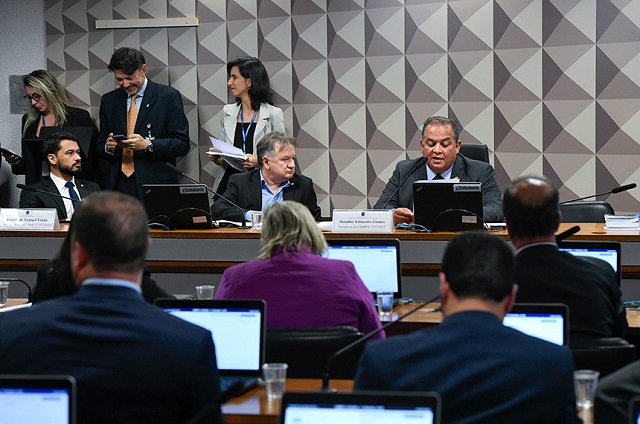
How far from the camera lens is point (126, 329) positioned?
218 cm

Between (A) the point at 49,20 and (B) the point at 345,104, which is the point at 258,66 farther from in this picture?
(A) the point at 49,20

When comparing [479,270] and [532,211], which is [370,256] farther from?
[479,270]

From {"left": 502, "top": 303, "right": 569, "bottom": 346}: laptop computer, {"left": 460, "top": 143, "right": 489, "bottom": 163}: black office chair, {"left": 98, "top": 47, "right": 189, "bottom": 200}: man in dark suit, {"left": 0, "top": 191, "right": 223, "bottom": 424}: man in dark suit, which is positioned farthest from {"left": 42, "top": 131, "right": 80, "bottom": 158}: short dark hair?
{"left": 0, "top": 191, "right": 223, "bottom": 424}: man in dark suit

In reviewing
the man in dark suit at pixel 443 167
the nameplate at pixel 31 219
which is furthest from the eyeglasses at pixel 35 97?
the man in dark suit at pixel 443 167

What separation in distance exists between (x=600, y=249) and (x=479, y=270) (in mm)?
2196

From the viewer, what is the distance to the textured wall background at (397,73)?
736 centimetres

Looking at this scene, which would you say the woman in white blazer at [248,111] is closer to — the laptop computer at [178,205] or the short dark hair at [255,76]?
the short dark hair at [255,76]

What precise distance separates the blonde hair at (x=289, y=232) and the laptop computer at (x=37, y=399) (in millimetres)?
1696

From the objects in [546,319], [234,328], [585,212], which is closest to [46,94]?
[585,212]

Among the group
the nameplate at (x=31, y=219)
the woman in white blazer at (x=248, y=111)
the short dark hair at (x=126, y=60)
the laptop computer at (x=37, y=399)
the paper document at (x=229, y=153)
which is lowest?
the laptop computer at (x=37, y=399)

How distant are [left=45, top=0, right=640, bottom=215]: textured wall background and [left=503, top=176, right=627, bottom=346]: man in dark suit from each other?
4151mm

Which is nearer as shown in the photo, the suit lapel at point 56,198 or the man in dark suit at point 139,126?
the suit lapel at point 56,198

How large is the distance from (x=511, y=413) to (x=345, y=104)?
6.27 m

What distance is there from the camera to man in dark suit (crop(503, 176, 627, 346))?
3.29m
